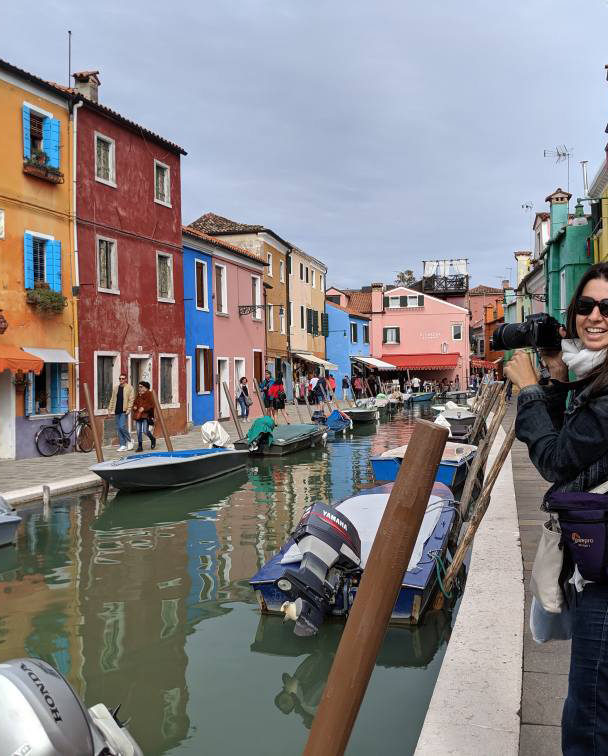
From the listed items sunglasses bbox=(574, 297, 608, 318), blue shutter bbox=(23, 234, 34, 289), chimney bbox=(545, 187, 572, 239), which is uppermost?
chimney bbox=(545, 187, 572, 239)

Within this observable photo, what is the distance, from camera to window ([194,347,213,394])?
79.4 feet

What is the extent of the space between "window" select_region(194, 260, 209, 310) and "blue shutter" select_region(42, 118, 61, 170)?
7.75 m

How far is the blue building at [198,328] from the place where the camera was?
77.0 ft

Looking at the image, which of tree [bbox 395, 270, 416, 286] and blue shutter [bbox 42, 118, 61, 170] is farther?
tree [bbox 395, 270, 416, 286]

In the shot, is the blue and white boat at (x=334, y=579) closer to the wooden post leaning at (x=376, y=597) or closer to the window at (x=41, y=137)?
the wooden post leaning at (x=376, y=597)

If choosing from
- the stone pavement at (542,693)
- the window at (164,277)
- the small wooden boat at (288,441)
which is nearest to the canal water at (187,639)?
the stone pavement at (542,693)

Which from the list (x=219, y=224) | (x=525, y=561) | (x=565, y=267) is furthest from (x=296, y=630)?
(x=219, y=224)

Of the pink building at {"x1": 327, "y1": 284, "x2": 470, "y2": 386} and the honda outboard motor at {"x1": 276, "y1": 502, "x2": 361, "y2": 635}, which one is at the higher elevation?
the pink building at {"x1": 327, "y1": 284, "x2": 470, "y2": 386}

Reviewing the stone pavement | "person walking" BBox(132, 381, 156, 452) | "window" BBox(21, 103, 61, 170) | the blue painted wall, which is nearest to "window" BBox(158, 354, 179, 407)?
the blue painted wall

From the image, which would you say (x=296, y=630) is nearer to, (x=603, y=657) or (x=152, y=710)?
(x=152, y=710)

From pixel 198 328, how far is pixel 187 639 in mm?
19033

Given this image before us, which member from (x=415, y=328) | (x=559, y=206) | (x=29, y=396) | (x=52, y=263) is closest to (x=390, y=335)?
(x=415, y=328)

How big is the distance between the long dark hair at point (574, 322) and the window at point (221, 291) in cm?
2382

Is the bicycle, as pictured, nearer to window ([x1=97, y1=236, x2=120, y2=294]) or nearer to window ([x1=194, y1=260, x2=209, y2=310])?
window ([x1=97, y1=236, x2=120, y2=294])
